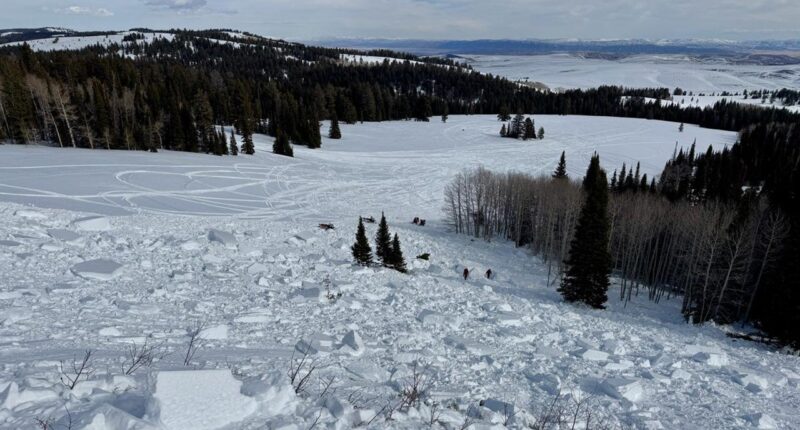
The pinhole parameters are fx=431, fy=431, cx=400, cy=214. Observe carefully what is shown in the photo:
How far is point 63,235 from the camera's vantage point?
69.5 ft

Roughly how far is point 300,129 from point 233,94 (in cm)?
2220

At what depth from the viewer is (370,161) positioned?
292 ft

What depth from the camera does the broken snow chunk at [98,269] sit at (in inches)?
639

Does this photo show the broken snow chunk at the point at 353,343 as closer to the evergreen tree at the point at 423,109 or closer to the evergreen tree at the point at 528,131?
the evergreen tree at the point at 528,131

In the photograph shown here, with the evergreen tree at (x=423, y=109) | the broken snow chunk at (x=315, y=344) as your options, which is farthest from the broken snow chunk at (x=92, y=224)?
the evergreen tree at (x=423, y=109)

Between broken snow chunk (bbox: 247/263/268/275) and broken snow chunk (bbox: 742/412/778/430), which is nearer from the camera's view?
broken snow chunk (bbox: 742/412/778/430)

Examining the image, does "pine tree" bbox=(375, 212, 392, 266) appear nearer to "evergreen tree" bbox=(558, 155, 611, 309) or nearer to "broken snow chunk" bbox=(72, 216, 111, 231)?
"evergreen tree" bbox=(558, 155, 611, 309)

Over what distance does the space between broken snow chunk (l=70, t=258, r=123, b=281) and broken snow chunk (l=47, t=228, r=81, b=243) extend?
4.46 meters

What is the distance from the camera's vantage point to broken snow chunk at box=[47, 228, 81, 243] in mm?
20752

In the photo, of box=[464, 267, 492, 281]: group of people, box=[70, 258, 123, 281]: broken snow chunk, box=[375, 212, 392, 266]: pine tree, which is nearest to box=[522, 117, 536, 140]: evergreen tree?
box=[464, 267, 492, 281]: group of people

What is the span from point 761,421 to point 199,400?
13891 mm

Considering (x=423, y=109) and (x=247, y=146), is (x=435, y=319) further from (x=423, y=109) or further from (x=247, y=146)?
(x=423, y=109)

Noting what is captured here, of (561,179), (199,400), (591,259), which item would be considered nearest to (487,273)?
(591,259)

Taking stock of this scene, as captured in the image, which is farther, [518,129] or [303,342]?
[518,129]
